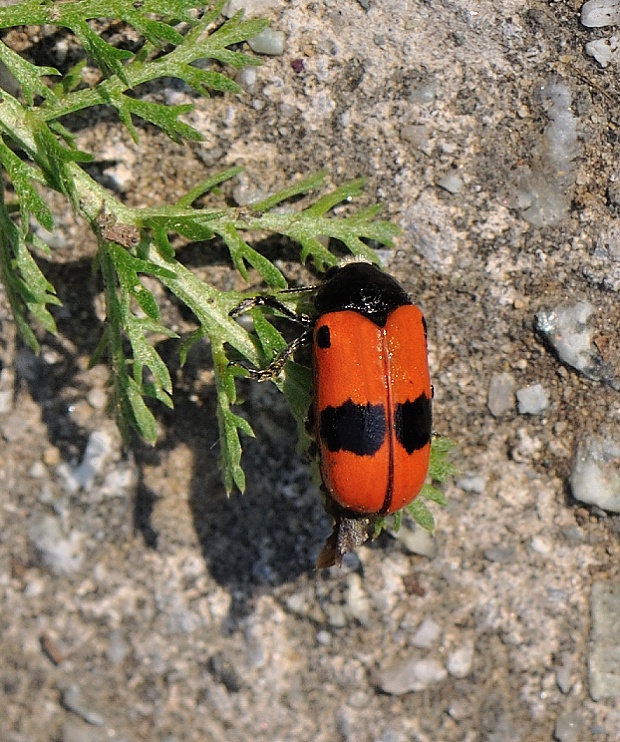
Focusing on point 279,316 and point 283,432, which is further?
point 283,432

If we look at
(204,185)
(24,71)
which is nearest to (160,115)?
(204,185)

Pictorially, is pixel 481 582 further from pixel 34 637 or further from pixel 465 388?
pixel 34 637

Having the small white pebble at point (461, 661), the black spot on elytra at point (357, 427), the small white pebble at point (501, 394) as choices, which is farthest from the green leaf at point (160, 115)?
the small white pebble at point (461, 661)

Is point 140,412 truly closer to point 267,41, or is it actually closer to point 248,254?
point 248,254

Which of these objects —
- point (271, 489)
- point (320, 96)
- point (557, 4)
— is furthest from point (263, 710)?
point (557, 4)

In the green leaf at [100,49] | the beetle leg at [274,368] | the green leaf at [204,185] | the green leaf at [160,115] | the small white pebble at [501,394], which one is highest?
the green leaf at [100,49]

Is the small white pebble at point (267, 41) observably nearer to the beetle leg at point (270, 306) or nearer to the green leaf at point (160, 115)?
the green leaf at point (160, 115)

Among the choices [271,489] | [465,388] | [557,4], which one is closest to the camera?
[557,4]
